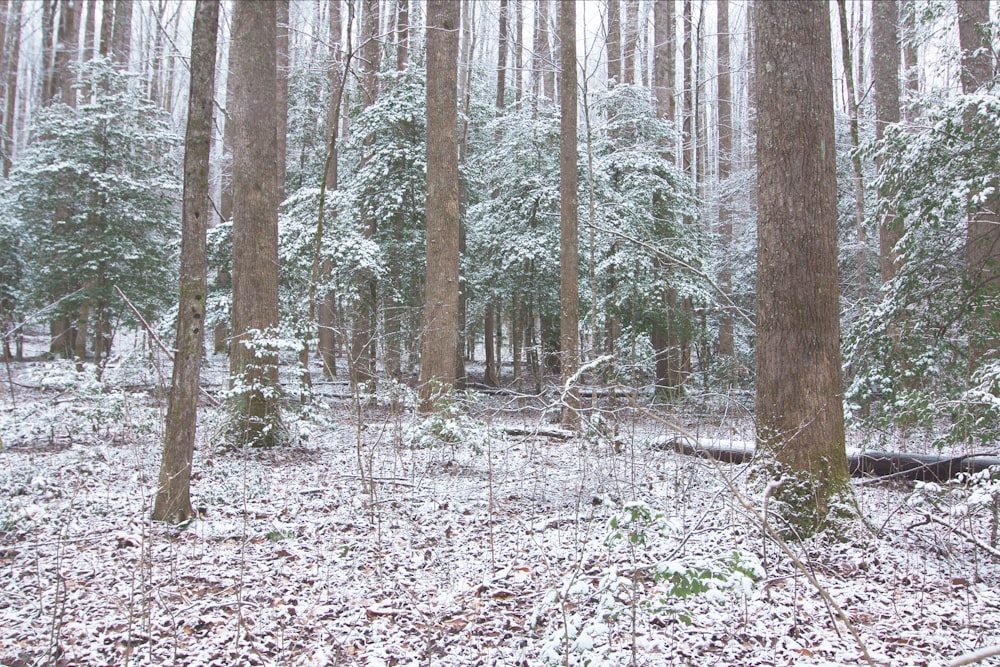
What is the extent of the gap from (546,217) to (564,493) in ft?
31.5

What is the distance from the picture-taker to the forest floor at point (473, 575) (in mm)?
3027

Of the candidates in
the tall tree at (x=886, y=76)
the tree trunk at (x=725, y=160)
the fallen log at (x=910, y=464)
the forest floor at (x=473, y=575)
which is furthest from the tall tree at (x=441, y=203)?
the tree trunk at (x=725, y=160)

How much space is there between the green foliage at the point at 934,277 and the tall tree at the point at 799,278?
195 centimetres

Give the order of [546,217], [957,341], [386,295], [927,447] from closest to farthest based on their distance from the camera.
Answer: [957,341] → [927,447] → [386,295] → [546,217]

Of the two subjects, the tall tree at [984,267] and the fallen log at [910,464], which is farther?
the tall tree at [984,267]

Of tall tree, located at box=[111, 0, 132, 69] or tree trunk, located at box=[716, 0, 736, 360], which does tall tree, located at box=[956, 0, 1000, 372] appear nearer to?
tree trunk, located at box=[716, 0, 736, 360]

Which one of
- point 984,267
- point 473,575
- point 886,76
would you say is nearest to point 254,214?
point 473,575

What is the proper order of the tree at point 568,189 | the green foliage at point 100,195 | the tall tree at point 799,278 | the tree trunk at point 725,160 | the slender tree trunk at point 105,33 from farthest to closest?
the slender tree trunk at point 105,33, the tree trunk at point 725,160, the green foliage at point 100,195, the tree at point 568,189, the tall tree at point 799,278

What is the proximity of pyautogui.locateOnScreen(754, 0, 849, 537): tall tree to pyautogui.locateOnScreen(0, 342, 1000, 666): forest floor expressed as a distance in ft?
1.13

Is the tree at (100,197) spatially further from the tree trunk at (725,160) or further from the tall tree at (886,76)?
the tall tree at (886,76)

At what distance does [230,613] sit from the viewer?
3543mm

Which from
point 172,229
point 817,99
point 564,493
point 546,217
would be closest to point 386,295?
point 546,217

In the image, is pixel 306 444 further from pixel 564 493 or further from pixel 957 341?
pixel 957 341

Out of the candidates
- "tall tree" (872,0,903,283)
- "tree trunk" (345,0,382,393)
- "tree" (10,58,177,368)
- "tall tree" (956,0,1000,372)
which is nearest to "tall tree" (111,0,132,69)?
"tree" (10,58,177,368)
